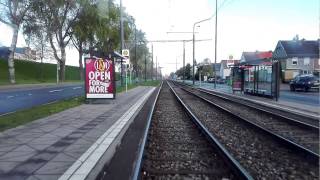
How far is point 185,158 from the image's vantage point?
8.43 meters

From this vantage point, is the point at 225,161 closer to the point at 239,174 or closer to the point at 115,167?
the point at 239,174

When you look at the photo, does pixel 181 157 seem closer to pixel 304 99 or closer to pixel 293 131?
pixel 293 131

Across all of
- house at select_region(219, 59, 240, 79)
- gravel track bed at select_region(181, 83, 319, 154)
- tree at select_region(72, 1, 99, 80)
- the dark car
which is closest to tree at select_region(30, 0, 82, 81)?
tree at select_region(72, 1, 99, 80)

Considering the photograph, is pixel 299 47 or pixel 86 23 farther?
pixel 299 47

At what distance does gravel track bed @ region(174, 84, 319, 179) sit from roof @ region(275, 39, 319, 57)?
71.4m

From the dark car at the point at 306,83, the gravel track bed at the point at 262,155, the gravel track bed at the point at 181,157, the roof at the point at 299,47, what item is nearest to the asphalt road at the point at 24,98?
the gravel track bed at the point at 181,157

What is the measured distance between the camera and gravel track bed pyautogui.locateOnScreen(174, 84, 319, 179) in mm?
7164

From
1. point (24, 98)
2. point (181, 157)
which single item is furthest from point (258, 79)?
point (181, 157)

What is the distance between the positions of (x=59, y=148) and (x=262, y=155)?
3.94 metres

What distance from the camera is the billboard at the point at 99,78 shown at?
20.2 m

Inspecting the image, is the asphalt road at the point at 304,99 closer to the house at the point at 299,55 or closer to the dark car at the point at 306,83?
the dark car at the point at 306,83

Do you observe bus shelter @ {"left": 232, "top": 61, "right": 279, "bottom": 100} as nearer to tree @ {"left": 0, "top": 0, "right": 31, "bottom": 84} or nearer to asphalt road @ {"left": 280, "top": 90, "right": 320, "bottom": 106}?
asphalt road @ {"left": 280, "top": 90, "right": 320, "bottom": 106}

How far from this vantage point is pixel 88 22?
5438cm

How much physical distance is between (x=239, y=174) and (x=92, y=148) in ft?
10.7
